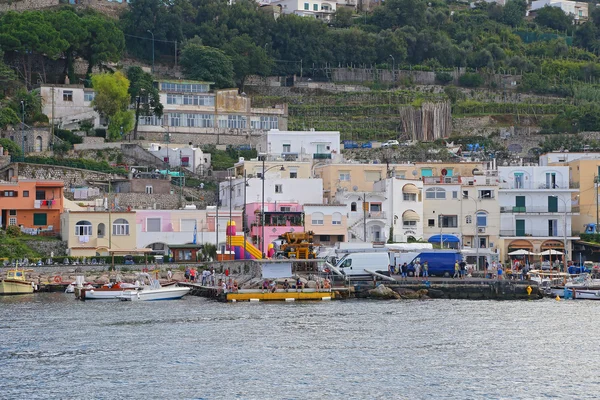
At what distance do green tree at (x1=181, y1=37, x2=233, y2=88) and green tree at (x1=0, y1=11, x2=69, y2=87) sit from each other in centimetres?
1196

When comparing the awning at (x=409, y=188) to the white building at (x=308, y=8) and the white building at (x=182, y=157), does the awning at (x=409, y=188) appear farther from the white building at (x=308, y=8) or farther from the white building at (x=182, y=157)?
the white building at (x=308, y=8)

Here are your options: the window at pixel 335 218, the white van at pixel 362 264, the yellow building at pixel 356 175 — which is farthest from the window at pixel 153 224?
the white van at pixel 362 264

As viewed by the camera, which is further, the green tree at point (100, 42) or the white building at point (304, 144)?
the green tree at point (100, 42)

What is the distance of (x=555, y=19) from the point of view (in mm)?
146375

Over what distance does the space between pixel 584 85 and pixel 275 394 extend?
91.7 metres

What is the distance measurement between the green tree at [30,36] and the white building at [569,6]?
70.6 meters

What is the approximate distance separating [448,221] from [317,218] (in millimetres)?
9342

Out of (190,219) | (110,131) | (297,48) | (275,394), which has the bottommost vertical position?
(275,394)

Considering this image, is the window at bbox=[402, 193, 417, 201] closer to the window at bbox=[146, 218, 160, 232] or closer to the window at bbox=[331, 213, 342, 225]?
the window at bbox=[331, 213, 342, 225]

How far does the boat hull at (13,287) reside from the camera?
69.3m

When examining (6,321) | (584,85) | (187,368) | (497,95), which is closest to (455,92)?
(497,95)

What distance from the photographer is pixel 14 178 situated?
277 ft

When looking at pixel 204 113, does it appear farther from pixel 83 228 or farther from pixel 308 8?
pixel 308 8

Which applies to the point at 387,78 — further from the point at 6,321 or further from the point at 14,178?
the point at 6,321
